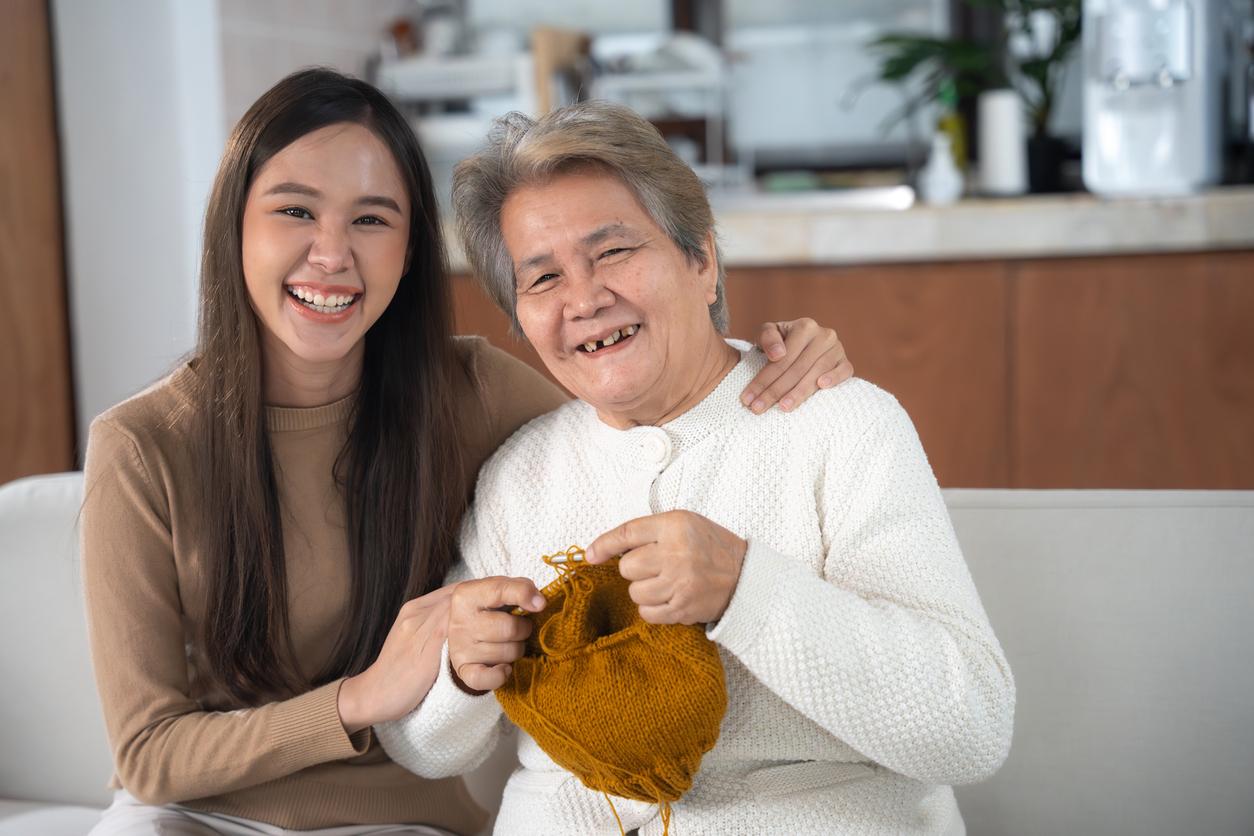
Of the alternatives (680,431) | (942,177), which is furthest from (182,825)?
(942,177)

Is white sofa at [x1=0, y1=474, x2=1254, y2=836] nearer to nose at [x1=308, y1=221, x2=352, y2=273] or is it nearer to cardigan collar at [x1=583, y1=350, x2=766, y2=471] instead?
cardigan collar at [x1=583, y1=350, x2=766, y2=471]

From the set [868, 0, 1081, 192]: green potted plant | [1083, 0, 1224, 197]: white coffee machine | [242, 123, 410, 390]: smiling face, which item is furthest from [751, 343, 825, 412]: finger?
[868, 0, 1081, 192]: green potted plant

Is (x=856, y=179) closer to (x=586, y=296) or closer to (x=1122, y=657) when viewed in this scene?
(x=1122, y=657)

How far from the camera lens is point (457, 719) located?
130 cm

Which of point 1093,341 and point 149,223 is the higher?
point 149,223

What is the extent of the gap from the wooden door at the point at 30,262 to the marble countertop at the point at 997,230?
109 cm

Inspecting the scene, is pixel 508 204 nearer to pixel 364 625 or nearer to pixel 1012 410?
pixel 364 625

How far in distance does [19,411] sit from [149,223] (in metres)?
0.54

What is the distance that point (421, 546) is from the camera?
1.45m

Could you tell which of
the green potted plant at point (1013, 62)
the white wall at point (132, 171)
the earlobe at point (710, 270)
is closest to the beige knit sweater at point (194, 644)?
the earlobe at point (710, 270)

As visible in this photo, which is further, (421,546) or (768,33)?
(768,33)

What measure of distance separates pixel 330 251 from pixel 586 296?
304 millimetres

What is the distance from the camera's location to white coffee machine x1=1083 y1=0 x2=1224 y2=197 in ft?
8.82

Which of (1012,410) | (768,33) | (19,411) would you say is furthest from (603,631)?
(768,33)
